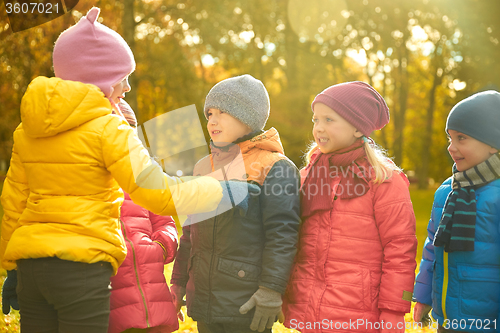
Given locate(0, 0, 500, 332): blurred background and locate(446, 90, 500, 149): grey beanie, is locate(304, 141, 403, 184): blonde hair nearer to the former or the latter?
locate(446, 90, 500, 149): grey beanie

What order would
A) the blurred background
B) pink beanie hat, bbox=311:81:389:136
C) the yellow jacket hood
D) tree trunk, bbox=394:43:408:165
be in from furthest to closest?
tree trunk, bbox=394:43:408:165 < the blurred background < pink beanie hat, bbox=311:81:389:136 < the yellow jacket hood

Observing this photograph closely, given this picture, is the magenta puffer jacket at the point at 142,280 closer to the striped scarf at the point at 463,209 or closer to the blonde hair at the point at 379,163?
the blonde hair at the point at 379,163

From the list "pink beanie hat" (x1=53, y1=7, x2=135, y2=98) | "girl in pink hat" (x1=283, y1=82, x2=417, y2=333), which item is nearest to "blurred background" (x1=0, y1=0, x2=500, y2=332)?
"girl in pink hat" (x1=283, y1=82, x2=417, y2=333)

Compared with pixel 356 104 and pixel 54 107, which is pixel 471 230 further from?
pixel 54 107

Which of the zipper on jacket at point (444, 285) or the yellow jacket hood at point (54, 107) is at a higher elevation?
the yellow jacket hood at point (54, 107)

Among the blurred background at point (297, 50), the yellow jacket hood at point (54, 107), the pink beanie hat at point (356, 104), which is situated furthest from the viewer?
the blurred background at point (297, 50)

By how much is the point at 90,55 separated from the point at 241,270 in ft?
4.41

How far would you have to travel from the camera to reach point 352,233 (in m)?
2.54

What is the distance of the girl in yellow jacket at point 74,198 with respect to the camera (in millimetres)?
2000

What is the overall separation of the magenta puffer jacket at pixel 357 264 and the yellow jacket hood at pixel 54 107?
1.37 m

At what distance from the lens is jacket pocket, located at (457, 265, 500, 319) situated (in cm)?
245

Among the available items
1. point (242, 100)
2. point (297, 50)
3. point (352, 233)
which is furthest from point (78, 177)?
point (297, 50)

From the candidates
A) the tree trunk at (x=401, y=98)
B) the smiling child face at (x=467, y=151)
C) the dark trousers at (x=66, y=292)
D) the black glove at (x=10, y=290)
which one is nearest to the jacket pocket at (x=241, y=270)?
the dark trousers at (x=66, y=292)

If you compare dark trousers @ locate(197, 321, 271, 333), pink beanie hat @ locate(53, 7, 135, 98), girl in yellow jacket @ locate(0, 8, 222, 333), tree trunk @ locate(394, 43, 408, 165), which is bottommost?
tree trunk @ locate(394, 43, 408, 165)
